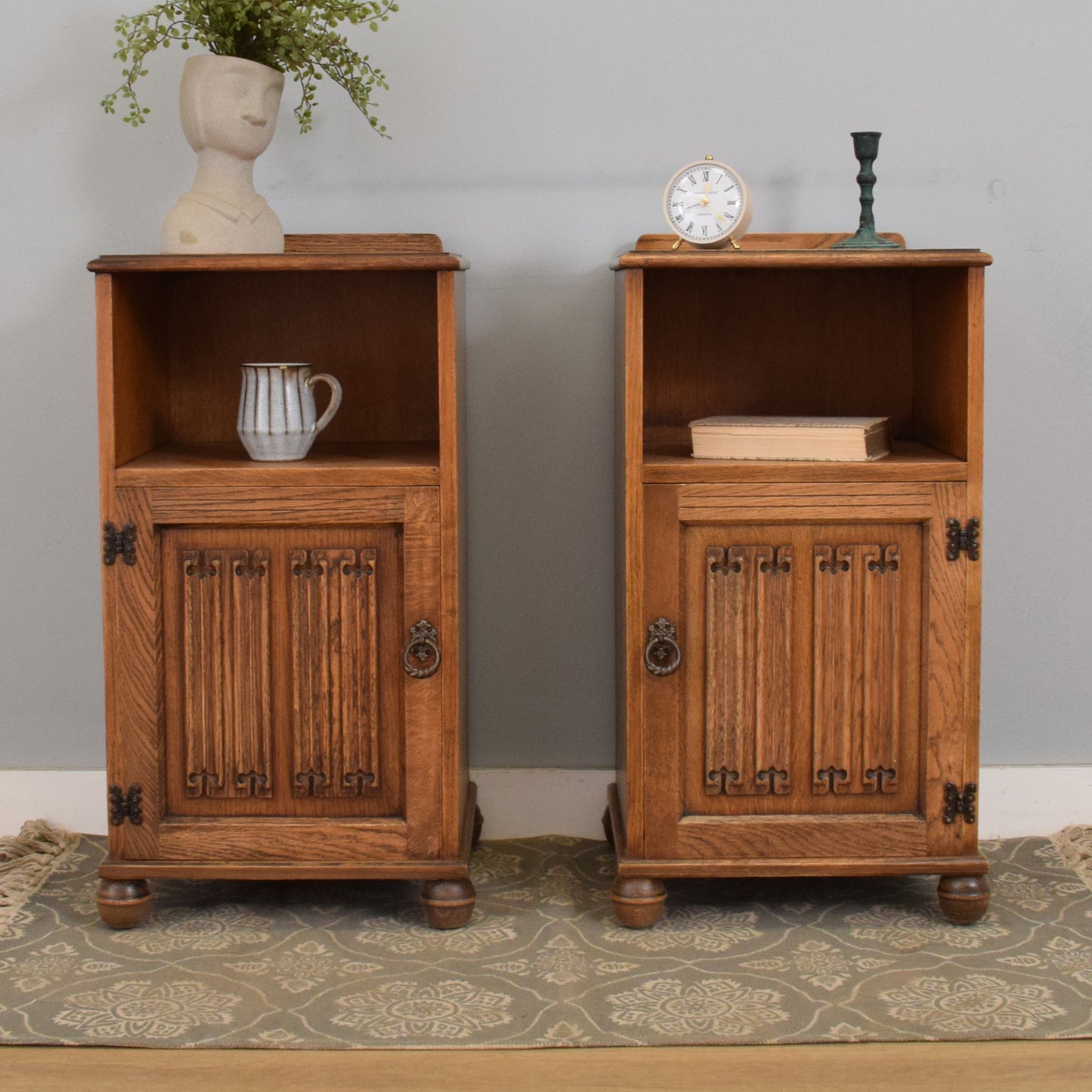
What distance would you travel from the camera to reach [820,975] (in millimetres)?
1779

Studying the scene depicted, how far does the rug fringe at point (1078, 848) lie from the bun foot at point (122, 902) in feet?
4.78

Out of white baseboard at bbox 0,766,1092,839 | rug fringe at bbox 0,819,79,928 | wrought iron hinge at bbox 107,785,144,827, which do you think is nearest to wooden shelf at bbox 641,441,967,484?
white baseboard at bbox 0,766,1092,839

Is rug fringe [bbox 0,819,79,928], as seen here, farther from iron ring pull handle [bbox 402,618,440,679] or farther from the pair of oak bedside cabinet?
iron ring pull handle [bbox 402,618,440,679]

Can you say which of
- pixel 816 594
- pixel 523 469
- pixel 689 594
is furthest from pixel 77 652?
pixel 816 594

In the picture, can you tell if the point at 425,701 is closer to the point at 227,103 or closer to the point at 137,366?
the point at 137,366

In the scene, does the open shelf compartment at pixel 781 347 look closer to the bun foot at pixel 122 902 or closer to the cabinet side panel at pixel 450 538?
the cabinet side panel at pixel 450 538

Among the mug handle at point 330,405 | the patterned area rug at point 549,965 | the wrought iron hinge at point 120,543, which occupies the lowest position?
the patterned area rug at point 549,965

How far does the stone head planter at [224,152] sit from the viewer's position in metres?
1.90

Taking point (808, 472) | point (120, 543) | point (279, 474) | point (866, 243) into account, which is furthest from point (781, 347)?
point (120, 543)

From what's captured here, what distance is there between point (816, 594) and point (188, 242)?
1037 millimetres

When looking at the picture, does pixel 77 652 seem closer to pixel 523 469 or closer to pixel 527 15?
pixel 523 469

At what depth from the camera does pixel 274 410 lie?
75.2 inches

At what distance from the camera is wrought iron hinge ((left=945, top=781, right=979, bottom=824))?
6.24 feet

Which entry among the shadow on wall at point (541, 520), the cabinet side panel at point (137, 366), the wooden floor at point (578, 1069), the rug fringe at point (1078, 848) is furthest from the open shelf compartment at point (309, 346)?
the rug fringe at point (1078, 848)
